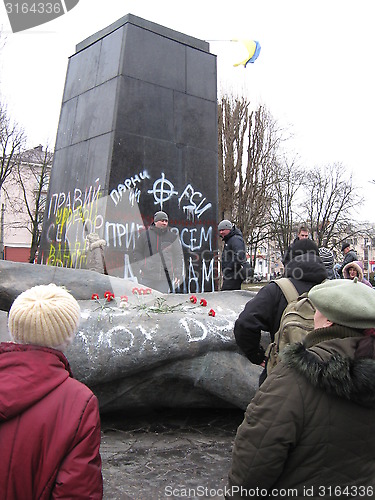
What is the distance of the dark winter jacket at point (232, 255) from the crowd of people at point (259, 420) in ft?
13.3

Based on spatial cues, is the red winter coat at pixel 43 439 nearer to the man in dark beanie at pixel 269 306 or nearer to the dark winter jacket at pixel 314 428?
the dark winter jacket at pixel 314 428

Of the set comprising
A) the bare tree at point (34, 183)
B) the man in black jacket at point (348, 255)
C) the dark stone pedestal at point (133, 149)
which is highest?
the bare tree at point (34, 183)

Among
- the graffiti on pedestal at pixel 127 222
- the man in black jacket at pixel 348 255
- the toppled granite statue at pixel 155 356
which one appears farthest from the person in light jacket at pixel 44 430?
the man in black jacket at pixel 348 255

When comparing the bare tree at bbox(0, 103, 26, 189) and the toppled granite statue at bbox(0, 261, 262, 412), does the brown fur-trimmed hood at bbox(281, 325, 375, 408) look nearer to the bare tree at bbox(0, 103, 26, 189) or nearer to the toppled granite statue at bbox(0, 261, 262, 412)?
the toppled granite statue at bbox(0, 261, 262, 412)

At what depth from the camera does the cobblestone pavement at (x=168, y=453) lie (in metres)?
2.97

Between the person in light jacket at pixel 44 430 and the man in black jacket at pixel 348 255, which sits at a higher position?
the man in black jacket at pixel 348 255

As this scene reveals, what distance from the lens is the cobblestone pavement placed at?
2.97m

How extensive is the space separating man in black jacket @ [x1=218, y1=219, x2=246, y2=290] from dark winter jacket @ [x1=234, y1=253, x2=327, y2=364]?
2.69m

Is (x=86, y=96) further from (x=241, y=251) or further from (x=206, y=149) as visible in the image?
(x=241, y=251)

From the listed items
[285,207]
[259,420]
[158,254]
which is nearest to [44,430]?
[259,420]

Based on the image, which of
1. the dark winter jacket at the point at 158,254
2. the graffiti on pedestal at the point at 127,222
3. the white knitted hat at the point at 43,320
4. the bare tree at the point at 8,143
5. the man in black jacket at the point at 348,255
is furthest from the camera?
the bare tree at the point at 8,143

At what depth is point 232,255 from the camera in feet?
18.8

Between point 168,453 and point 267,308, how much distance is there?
1434 millimetres

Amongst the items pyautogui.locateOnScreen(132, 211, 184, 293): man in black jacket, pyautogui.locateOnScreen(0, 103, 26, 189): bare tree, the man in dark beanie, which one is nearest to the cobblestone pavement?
the man in dark beanie
